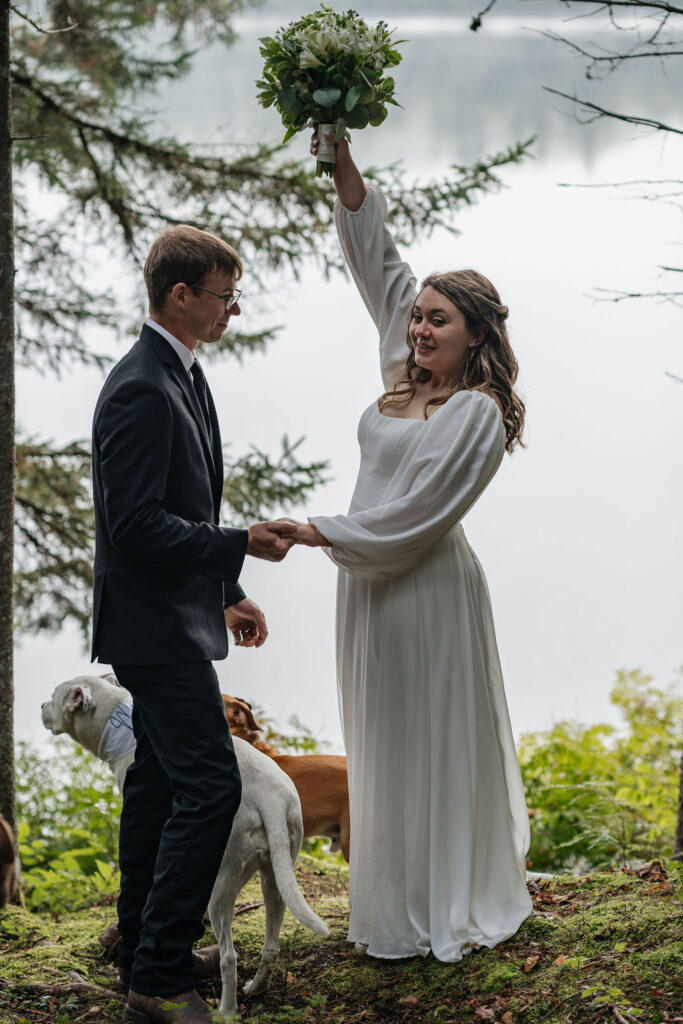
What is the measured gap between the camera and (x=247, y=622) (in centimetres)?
365

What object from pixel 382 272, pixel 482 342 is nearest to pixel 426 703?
pixel 482 342

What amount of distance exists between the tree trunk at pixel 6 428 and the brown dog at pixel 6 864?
0.67 ft

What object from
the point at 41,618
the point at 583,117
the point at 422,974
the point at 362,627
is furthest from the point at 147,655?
the point at 583,117

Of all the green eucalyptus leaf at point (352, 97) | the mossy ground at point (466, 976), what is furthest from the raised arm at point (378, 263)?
the mossy ground at point (466, 976)

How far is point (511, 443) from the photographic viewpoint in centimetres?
386

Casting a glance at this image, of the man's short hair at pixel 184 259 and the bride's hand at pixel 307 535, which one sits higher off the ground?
the man's short hair at pixel 184 259

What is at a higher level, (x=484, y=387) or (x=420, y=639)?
(x=484, y=387)

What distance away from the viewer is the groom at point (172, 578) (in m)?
3.00

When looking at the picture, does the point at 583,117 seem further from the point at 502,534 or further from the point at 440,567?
the point at 440,567

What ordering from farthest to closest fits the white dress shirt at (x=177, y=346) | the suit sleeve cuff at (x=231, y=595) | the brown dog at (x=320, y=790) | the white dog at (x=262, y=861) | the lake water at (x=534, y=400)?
the lake water at (x=534, y=400), the brown dog at (x=320, y=790), the suit sleeve cuff at (x=231, y=595), the white dress shirt at (x=177, y=346), the white dog at (x=262, y=861)

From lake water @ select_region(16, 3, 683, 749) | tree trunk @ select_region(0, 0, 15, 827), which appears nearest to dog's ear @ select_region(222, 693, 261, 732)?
tree trunk @ select_region(0, 0, 15, 827)

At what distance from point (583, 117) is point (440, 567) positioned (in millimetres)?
7791

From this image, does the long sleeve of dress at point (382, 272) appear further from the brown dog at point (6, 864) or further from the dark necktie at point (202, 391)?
the brown dog at point (6, 864)

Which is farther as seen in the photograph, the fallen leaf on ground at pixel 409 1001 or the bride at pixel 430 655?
the bride at pixel 430 655
